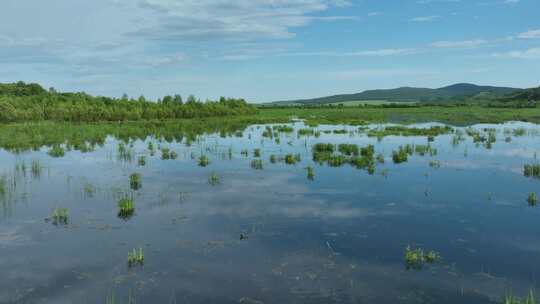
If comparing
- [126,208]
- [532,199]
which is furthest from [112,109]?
[532,199]

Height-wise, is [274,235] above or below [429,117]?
below

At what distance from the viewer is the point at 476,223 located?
14844mm

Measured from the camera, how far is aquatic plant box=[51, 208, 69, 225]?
15414 millimetres

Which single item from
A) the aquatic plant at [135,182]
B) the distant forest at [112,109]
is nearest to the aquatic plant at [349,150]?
the aquatic plant at [135,182]

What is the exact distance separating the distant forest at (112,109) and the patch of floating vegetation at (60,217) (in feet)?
202

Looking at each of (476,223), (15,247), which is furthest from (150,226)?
(476,223)

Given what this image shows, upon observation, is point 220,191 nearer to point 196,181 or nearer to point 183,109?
point 196,181

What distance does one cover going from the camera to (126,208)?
16859mm

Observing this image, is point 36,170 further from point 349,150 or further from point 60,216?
point 349,150

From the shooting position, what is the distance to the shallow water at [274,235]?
10070 millimetres

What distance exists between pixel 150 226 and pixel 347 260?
23.2ft

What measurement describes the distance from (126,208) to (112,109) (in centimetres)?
6470

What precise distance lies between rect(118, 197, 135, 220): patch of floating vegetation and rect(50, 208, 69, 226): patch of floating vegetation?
1862 millimetres

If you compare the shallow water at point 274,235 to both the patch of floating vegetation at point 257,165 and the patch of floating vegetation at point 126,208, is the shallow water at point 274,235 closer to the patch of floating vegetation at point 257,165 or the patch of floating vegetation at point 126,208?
the patch of floating vegetation at point 126,208
